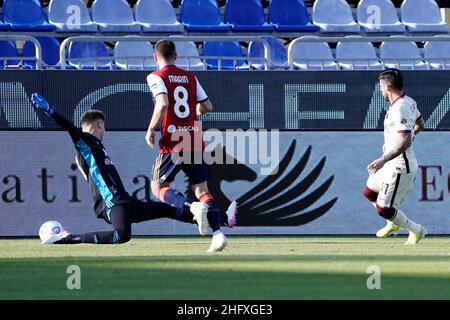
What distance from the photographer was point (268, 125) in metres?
15.9

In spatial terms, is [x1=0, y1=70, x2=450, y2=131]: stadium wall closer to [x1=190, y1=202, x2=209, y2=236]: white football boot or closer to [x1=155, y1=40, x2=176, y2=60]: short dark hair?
[x1=155, y1=40, x2=176, y2=60]: short dark hair

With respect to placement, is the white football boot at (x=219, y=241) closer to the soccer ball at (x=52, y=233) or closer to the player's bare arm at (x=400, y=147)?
the soccer ball at (x=52, y=233)

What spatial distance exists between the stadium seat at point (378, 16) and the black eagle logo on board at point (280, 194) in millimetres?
5076

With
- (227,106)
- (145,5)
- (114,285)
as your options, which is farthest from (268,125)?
(114,285)

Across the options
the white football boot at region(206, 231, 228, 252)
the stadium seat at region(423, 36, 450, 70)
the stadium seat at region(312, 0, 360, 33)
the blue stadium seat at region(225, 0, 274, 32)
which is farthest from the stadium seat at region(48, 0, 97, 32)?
the white football boot at region(206, 231, 228, 252)

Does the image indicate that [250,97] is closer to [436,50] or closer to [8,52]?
[8,52]

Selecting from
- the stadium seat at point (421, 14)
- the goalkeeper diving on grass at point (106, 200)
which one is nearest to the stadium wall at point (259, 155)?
the goalkeeper diving on grass at point (106, 200)

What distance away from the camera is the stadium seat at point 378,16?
2044 centimetres

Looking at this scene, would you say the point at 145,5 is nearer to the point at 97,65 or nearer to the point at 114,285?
the point at 97,65

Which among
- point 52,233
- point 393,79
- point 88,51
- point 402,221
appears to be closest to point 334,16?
point 88,51

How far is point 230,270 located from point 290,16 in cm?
1130

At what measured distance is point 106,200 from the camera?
12.2m

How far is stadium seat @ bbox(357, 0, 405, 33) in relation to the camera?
20438mm
